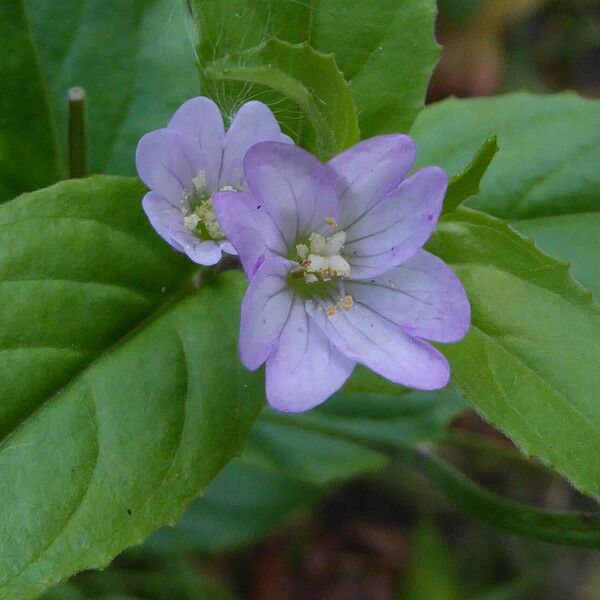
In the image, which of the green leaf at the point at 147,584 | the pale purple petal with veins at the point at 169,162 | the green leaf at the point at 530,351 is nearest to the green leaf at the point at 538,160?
the green leaf at the point at 530,351

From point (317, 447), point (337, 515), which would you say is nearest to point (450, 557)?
point (337, 515)

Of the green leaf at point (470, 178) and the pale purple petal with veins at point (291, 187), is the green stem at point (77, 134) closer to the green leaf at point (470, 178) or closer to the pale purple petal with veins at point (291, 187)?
the pale purple petal with veins at point (291, 187)

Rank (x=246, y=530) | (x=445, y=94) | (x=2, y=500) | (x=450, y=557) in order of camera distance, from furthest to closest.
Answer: (x=445, y=94) < (x=450, y=557) < (x=246, y=530) < (x=2, y=500)

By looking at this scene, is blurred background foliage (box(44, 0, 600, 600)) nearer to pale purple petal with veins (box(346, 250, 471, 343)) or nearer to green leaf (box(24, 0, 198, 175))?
pale purple petal with veins (box(346, 250, 471, 343))

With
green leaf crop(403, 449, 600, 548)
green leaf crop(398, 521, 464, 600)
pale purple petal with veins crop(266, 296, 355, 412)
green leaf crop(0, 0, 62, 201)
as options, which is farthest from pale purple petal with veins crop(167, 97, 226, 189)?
green leaf crop(398, 521, 464, 600)

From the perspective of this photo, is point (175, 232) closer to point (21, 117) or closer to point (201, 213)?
point (201, 213)

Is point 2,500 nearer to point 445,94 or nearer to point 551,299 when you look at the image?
point 551,299
